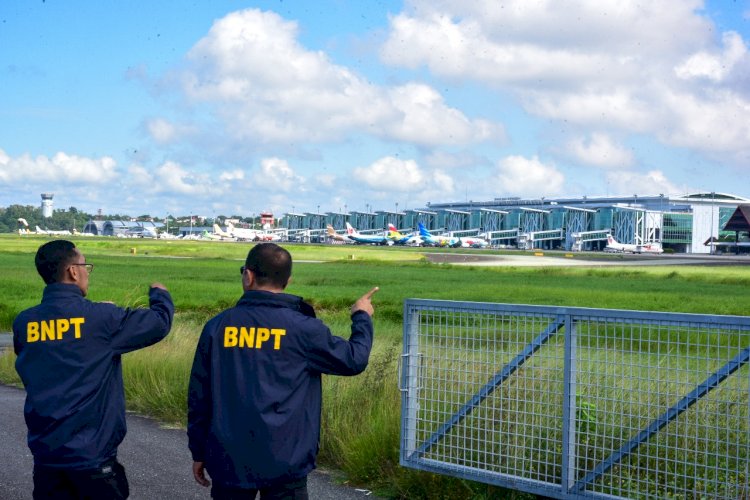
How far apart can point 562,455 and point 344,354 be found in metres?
2.21

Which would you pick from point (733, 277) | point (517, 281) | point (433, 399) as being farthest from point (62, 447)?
point (733, 277)

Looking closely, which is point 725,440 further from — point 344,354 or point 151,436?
point 151,436

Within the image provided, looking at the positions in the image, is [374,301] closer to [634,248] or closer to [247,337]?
[247,337]

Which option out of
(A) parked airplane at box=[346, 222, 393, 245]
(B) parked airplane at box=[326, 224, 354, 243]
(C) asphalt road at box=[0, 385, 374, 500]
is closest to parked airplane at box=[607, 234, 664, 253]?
(A) parked airplane at box=[346, 222, 393, 245]

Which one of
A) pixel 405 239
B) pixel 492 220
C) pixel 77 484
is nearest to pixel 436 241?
pixel 405 239

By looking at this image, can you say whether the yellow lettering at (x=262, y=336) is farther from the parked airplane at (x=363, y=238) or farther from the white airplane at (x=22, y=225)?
the parked airplane at (x=363, y=238)

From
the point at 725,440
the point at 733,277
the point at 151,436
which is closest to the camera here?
the point at 725,440

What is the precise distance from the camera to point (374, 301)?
103 ft

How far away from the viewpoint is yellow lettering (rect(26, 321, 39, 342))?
4.58m

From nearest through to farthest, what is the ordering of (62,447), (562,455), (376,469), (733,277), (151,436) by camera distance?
1. (62,447)
2. (562,455)
3. (376,469)
4. (151,436)
5. (733,277)

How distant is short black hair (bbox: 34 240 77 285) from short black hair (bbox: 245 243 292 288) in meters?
1.11

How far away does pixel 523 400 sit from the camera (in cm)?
586

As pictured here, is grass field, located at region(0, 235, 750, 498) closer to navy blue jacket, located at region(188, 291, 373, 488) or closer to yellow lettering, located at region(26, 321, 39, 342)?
navy blue jacket, located at region(188, 291, 373, 488)

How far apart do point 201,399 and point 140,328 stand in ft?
2.27
